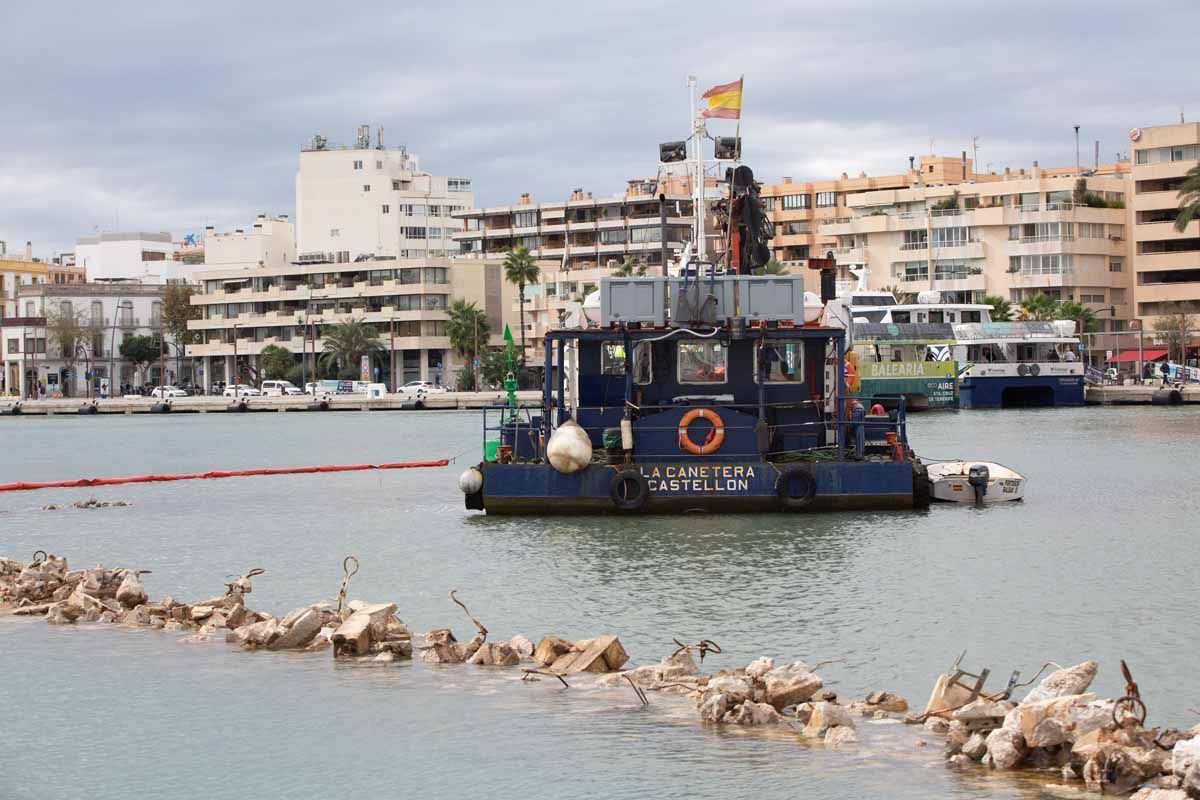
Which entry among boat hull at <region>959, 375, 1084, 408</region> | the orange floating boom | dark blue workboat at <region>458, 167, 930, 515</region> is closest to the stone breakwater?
dark blue workboat at <region>458, 167, 930, 515</region>

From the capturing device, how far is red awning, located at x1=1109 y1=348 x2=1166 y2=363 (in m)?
117

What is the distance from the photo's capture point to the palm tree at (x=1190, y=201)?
3952 inches

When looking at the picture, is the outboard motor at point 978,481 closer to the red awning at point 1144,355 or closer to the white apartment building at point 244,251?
the red awning at point 1144,355

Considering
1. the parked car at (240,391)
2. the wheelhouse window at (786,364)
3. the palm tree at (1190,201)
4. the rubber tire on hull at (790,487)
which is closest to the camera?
the rubber tire on hull at (790,487)

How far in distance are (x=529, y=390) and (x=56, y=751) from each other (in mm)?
118287

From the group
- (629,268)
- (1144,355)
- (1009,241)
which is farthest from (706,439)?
(1009,241)

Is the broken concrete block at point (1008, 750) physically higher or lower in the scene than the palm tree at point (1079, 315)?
lower

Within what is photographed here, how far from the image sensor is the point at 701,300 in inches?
1217

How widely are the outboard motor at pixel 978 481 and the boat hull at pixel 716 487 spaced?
4618 mm

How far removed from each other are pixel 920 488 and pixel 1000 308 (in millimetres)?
92424

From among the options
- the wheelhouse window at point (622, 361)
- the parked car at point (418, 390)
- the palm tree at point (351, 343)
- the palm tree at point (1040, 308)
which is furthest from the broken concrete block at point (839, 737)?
the palm tree at point (351, 343)

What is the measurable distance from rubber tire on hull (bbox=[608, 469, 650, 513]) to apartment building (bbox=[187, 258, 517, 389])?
360 ft

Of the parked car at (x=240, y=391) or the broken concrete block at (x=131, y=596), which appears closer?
the broken concrete block at (x=131, y=596)

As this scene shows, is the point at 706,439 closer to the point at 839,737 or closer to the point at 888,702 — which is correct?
the point at 888,702
